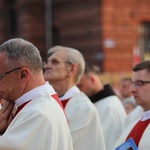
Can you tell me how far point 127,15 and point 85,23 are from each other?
5.22 ft

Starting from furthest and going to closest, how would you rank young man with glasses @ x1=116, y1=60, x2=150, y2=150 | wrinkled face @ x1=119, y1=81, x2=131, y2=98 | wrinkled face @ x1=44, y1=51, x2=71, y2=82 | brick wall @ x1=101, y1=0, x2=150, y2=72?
brick wall @ x1=101, y1=0, x2=150, y2=72
wrinkled face @ x1=119, y1=81, x2=131, y2=98
wrinkled face @ x1=44, y1=51, x2=71, y2=82
young man with glasses @ x1=116, y1=60, x2=150, y2=150

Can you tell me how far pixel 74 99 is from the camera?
5.07 m

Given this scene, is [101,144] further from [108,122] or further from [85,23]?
[85,23]

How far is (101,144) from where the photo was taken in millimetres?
4711

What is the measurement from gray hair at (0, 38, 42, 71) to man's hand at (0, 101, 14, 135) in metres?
0.29

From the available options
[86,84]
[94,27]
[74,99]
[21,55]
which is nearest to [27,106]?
[21,55]

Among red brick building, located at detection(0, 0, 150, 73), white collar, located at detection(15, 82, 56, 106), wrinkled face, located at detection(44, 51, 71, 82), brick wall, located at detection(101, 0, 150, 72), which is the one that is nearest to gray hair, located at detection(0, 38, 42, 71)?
white collar, located at detection(15, 82, 56, 106)

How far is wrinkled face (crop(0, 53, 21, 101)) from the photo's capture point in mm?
3143

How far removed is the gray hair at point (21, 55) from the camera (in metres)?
3.14

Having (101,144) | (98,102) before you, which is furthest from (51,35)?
(101,144)

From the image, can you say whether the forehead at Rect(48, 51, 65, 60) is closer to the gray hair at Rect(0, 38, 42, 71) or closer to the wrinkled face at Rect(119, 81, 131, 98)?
the gray hair at Rect(0, 38, 42, 71)

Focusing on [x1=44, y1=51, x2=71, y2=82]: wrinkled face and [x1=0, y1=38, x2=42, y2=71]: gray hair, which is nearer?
[x1=0, y1=38, x2=42, y2=71]: gray hair

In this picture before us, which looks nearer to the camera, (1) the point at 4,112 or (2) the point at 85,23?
(1) the point at 4,112

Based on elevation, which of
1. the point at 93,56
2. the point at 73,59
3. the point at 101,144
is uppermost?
the point at 73,59
